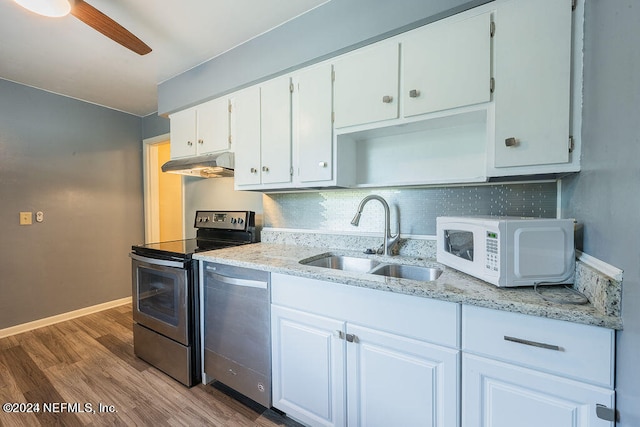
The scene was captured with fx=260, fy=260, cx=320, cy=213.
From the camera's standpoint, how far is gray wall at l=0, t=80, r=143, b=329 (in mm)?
2459

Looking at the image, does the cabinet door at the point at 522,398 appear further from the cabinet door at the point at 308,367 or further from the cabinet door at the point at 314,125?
the cabinet door at the point at 314,125

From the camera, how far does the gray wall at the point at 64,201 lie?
2.46 m

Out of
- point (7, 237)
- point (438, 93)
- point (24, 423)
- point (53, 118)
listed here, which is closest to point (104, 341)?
point (24, 423)

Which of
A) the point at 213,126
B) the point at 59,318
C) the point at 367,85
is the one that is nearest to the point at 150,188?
the point at 59,318

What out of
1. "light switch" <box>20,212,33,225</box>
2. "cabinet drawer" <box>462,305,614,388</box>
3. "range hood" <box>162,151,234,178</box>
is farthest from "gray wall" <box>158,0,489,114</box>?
"light switch" <box>20,212,33,225</box>

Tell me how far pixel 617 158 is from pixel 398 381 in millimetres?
1086

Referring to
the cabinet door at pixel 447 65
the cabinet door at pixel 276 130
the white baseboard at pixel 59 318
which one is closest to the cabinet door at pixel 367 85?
the cabinet door at pixel 447 65

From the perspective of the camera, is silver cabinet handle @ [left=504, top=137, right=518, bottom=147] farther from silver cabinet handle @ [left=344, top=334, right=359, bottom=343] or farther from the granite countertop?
silver cabinet handle @ [left=344, top=334, right=359, bottom=343]

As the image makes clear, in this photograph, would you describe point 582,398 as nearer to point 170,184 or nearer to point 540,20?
point 540,20

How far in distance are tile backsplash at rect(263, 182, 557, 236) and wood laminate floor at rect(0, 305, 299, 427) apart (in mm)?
1273

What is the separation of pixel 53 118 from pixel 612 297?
427 cm

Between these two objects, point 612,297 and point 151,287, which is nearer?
point 612,297

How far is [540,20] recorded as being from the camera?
1.09m

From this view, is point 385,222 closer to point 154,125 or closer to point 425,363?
point 425,363
